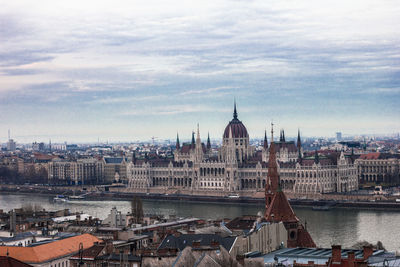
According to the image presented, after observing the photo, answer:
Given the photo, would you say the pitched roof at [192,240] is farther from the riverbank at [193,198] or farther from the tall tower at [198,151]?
the tall tower at [198,151]

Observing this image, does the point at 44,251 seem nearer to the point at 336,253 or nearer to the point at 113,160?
the point at 336,253

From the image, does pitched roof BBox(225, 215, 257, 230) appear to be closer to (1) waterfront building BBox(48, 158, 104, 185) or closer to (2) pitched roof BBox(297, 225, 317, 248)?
(2) pitched roof BBox(297, 225, 317, 248)

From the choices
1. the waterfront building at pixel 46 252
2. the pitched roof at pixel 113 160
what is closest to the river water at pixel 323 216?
the waterfront building at pixel 46 252

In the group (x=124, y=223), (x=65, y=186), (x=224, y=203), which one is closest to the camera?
(x=124, y=223)

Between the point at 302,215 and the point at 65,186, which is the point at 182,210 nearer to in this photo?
the point at 302,215

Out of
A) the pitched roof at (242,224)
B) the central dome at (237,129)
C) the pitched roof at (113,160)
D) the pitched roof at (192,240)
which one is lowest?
the pitched roof at (242,224)

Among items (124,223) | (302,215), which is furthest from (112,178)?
(124,223)

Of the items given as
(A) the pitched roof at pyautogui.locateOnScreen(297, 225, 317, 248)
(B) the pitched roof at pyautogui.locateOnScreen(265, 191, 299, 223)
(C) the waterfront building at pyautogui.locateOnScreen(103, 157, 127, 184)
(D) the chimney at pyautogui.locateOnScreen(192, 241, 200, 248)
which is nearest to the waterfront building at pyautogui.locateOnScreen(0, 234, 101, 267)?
(D) the chimney at pyautogui.locateOnScreen(192, 241, 200, 248)

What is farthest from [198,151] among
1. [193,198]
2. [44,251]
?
[44,251]
